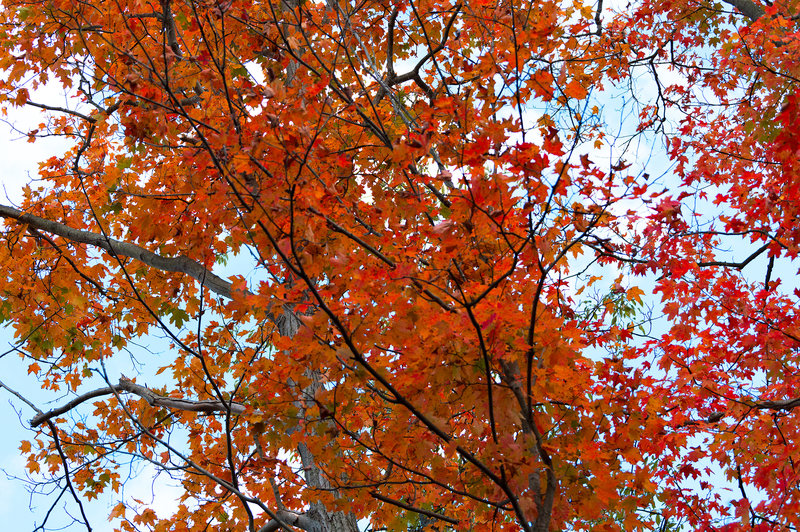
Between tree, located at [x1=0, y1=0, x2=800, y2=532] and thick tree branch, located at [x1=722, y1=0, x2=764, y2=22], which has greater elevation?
thick tree branch, located at [x1=722, y1=0, x2=764, y2=22]

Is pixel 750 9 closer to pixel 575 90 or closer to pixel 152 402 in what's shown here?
pixel 575 90

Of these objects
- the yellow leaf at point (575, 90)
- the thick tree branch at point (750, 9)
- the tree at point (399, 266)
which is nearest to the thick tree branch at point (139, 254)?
the tree at point (399, 266)

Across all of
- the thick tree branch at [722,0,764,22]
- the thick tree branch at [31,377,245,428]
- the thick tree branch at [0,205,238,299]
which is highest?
the thick tree branch at [722,0,764,22]

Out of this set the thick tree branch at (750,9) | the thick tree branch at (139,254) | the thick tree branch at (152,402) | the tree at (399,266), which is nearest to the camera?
the tree at (399,266)

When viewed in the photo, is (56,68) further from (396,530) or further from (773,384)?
(773,384)

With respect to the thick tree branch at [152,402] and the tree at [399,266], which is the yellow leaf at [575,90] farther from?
the thick tree branch at [152,402]

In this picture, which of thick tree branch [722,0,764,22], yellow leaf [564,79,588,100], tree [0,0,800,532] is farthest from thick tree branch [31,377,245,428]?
thick tree branch [722,0,764,22]

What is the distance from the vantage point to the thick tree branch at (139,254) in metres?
5.54

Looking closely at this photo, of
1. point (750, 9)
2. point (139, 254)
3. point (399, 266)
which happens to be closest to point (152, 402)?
point (139, 254)

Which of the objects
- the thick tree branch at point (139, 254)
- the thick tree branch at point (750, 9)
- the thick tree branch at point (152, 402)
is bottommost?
the thick tree branch at point (152, 402)

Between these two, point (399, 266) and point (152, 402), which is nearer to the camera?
point (399, 266)

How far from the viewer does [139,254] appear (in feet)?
19.2

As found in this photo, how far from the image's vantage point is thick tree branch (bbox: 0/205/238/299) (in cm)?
554

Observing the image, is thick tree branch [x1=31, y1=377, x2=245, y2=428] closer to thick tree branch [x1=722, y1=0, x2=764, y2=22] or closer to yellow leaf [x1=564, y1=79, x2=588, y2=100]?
yellow leaf [x1=564, y1=79, x2=588, y2=100]
